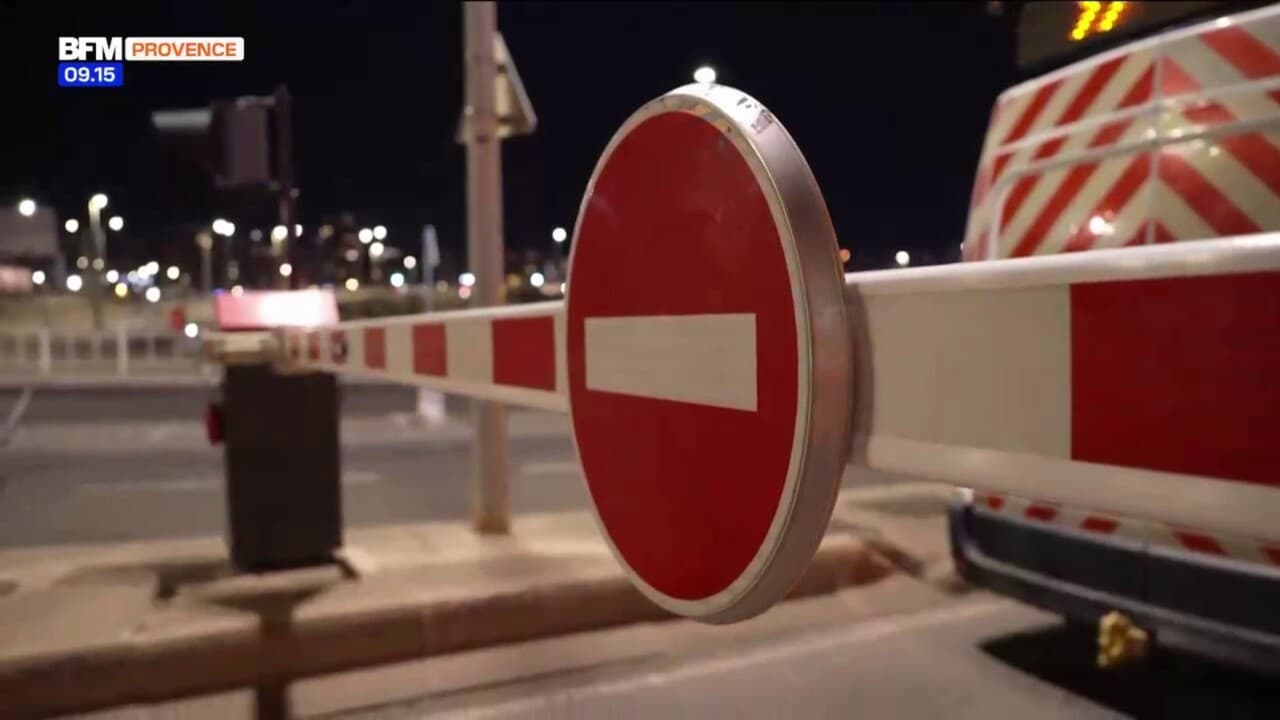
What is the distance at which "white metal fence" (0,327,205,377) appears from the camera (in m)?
24.0

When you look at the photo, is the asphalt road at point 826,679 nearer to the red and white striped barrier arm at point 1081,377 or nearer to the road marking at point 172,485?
the red and white striped barrier arm at point 1081,377

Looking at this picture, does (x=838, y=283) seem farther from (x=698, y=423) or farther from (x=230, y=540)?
(x=230, y=540)

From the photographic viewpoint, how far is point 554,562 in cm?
546

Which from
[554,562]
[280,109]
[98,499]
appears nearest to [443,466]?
[98,499]

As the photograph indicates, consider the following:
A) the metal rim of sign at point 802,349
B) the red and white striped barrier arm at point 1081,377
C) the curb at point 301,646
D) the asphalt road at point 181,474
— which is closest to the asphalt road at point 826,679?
the curb at point 301,646

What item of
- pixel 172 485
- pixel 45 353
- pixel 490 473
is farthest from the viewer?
pixel 45 353

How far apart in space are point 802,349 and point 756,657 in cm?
387

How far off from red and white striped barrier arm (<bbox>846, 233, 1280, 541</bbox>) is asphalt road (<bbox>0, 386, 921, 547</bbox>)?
3.88 meters

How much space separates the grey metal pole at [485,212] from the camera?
6.50 m

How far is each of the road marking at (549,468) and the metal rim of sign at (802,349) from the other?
370 inches

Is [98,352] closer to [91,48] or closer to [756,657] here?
[91,48]

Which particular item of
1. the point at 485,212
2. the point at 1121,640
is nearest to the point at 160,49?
the point at 485,212

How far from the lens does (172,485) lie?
30.2 feet

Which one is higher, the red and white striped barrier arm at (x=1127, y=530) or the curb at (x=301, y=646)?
the red and white striped barrier arm at (x=1127, y=530)
